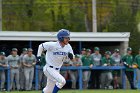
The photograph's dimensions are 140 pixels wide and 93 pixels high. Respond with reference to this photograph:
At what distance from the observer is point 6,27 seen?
157 ft

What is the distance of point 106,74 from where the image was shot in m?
25.6

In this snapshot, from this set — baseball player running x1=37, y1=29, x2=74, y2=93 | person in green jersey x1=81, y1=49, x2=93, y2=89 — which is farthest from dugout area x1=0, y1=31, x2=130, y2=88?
baseball player running x1=37, y1=29, x2=74, y2=93

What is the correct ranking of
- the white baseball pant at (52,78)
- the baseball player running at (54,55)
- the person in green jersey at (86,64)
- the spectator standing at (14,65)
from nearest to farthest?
the white baseball pant at (52,78) → the baseball player running at (54,55) → the spectator standing at (14,65) → the person in green jersey at (86,64)

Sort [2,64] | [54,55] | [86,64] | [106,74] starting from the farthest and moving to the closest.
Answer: [106,74], [86,64], [2,64], [54,55]

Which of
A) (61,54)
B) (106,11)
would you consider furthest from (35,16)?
(61,54)

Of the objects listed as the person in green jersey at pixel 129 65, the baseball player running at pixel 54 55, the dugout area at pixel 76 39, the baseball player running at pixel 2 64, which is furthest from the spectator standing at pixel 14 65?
the baseball player running at pixel 54 55

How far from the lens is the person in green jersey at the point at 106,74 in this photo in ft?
82.9

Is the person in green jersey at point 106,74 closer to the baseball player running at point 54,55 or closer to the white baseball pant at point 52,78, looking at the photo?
the baseball player running at point 54,55

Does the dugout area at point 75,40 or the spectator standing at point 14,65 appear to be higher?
the dugout area at point 75,40

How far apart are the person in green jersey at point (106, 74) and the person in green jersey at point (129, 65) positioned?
67 centimetres

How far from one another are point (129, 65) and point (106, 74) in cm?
115

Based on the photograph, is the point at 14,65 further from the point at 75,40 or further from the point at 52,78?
the point at 52,78

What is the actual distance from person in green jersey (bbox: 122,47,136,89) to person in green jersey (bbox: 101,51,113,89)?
67 centimetres

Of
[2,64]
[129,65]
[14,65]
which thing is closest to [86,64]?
[129,65]
